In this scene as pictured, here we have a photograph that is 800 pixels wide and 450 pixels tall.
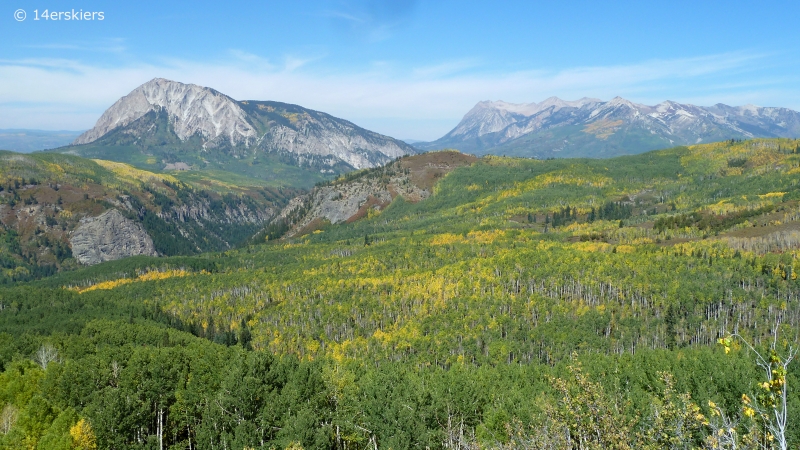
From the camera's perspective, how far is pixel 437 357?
134875 mm

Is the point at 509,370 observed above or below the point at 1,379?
below

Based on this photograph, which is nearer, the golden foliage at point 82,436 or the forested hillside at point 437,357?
the forested hillside at point 437,357

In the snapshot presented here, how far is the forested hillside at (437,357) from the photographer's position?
112 feet

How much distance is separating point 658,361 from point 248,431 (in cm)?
6729

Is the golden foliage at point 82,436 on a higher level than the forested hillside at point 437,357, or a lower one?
higher

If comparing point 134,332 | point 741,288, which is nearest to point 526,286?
point 741,288

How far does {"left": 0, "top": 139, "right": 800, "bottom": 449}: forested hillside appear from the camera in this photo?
34.2m

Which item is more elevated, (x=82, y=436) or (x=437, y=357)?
(x=82, y=436)

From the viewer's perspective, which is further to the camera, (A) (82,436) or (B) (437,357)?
(B) (437,357)

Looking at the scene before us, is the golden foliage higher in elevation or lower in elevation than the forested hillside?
higher

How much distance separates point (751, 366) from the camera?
73.9 metres

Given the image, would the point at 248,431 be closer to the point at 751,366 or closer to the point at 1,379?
the point at 1,379


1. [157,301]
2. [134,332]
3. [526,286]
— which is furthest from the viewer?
[157,301]

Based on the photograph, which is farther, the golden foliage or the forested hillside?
the golden foliage
